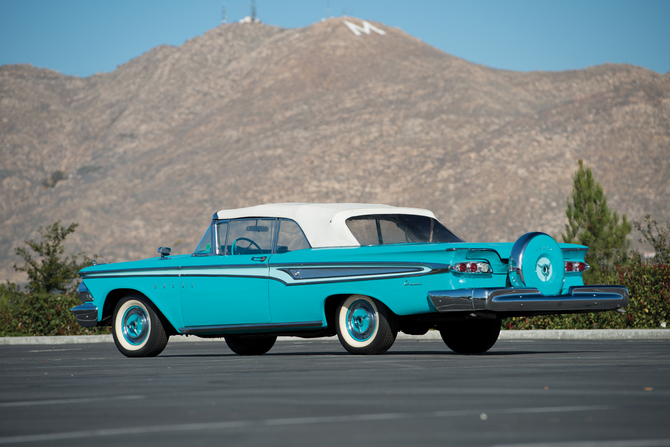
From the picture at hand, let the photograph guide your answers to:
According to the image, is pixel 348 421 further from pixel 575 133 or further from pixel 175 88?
pixel 175 88

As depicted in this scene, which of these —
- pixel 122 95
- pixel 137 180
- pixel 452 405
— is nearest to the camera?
pixel 452 405

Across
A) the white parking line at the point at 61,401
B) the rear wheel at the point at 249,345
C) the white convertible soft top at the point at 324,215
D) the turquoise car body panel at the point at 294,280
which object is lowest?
the rear wheel at the point at 249,345

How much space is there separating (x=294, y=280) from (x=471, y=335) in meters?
2.51

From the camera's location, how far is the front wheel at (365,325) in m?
9.60

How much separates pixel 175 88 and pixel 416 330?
9558 centimetres

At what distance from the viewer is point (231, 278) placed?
10.5 metres

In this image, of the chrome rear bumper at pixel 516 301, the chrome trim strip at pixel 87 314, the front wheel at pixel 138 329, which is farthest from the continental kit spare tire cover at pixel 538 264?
the chrome trim strip at pixel 87 314

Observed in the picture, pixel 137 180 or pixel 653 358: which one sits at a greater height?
pixel 137 180

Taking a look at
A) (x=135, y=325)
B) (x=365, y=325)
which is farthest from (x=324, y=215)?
(x=135, y=325)

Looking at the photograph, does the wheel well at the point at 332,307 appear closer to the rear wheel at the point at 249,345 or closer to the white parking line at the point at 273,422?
the rear wheel at the point at 249,345

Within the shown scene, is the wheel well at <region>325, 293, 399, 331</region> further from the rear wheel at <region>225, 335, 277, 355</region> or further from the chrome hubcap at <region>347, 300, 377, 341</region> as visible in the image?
the rear wheel at <region>225, 335, 277, 355</region>

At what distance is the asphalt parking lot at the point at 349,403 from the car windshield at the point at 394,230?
1.49 metres

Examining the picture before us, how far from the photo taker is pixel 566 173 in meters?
74.8

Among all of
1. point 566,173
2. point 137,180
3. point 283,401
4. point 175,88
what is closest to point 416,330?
point 283,401
